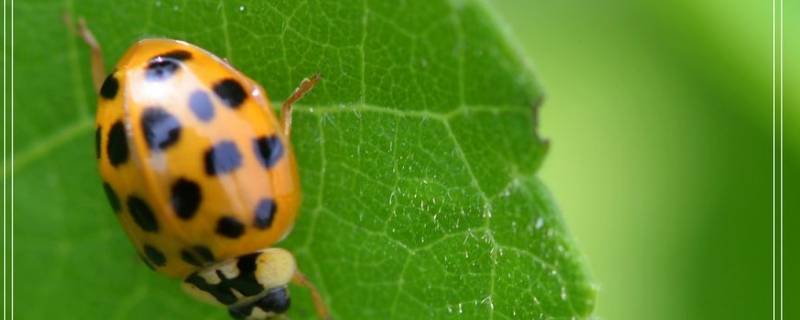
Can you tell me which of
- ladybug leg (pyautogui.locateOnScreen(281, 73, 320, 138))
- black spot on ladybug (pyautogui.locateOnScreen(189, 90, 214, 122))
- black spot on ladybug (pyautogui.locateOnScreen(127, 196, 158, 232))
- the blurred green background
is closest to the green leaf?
ladybug leg (pyautogui.locateOnScreen(281, 73, 320, 138))

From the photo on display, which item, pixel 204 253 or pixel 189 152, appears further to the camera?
pixel 204 253

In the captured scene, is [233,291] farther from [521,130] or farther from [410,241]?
[521,130]

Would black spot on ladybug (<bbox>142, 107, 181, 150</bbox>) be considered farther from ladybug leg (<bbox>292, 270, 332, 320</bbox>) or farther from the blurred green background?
the blurred green background

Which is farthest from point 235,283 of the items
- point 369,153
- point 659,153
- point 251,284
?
point 659,153

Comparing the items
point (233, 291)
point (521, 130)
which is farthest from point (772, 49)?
point (233, 291)

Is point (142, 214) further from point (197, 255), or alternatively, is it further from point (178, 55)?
point (178, 55)

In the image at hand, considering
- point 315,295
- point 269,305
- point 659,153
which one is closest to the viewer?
point 315,295
